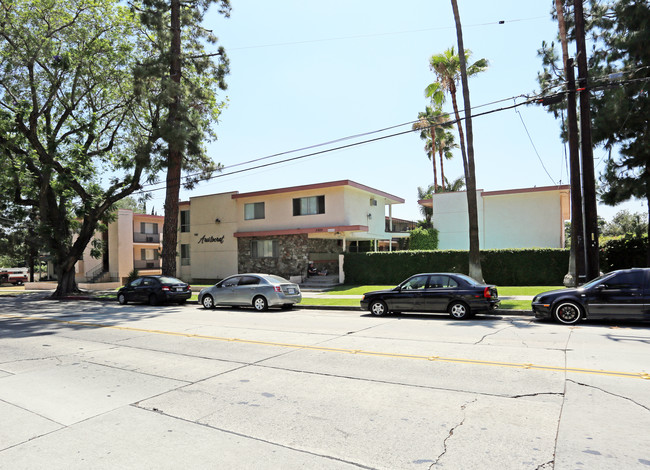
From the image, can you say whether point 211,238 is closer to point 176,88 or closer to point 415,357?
point 176,88

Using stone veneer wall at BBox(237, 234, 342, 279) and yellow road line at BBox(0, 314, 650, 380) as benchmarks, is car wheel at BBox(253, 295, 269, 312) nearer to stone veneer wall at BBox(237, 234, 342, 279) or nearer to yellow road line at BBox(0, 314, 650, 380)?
yellow road line at BBox(0, 314, 650, 380)

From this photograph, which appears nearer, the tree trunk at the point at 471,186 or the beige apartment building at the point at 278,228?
the tree trunk at the point at 471,186

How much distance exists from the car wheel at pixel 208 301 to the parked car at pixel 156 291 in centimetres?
268

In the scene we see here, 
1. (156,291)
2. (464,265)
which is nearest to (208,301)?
(156,291)

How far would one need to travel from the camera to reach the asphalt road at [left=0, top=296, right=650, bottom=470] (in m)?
3.88

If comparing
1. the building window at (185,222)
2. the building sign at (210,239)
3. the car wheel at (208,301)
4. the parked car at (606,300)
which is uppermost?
the building window at (185,222)

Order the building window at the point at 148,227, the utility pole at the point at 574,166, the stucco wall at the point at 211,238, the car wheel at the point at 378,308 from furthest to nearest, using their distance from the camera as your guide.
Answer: the building window at the point at 148,227
the stucco wall at the point at 211,238
the car wheel at the point at 378,308
the utility pole at the point at 574,166

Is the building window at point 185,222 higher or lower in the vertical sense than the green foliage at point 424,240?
higher

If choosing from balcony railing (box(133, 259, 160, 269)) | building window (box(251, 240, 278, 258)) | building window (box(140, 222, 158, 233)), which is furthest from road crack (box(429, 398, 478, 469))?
building window (box(140, 222, 158, 233))

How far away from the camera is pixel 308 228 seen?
28.0 m

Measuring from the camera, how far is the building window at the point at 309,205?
28.3 meters

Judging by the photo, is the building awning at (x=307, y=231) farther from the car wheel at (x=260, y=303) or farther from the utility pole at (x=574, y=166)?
the utility pole at (x=574, y=166)

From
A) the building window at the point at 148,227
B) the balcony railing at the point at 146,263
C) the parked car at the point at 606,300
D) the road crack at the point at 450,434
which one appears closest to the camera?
the road crack at the point at 450,434

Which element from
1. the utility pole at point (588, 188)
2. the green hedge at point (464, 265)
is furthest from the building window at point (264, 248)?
the utility pole at point (588, 188)
